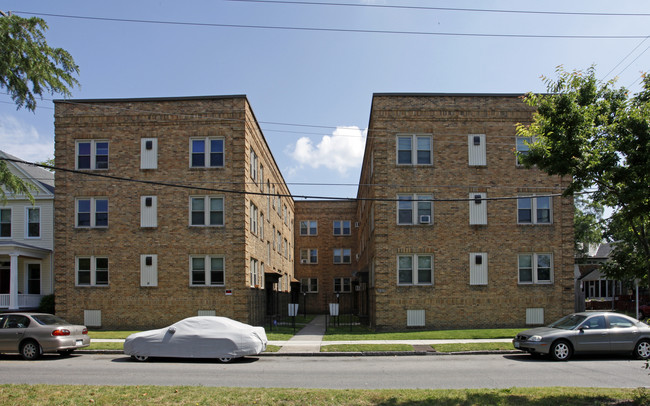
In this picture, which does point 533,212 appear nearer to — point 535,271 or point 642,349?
point 535,271

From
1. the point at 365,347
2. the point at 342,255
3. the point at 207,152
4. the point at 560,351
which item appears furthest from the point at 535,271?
the point at 342,255

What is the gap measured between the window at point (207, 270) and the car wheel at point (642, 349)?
16.7 meters

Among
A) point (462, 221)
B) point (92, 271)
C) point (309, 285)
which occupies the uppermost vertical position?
point (462, 221)

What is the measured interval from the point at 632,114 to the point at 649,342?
9.21 meters

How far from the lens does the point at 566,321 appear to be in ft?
52.2

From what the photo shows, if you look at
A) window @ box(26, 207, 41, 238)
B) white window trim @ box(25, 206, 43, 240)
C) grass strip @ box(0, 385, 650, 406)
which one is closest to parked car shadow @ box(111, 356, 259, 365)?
grass strip @ box(0, 385, 650, 406)

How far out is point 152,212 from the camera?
A: 989 inches

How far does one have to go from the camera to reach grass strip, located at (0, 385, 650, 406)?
8.73 m

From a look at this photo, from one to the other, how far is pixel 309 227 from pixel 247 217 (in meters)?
25.6

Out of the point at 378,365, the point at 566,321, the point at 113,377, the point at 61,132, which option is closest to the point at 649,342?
the point at 566,321

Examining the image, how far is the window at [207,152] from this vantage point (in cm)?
2512

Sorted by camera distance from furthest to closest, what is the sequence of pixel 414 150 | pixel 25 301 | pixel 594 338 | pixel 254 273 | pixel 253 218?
pixel 25 301 → pixel 253 218 → pixel 254 273 → pixel 414 150 → pixel 594 338

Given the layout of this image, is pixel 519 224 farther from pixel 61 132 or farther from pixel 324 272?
pixel 324 272

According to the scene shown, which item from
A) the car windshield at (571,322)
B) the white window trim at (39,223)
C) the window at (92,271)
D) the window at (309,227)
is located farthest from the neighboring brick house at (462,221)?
the window at (309,227)
